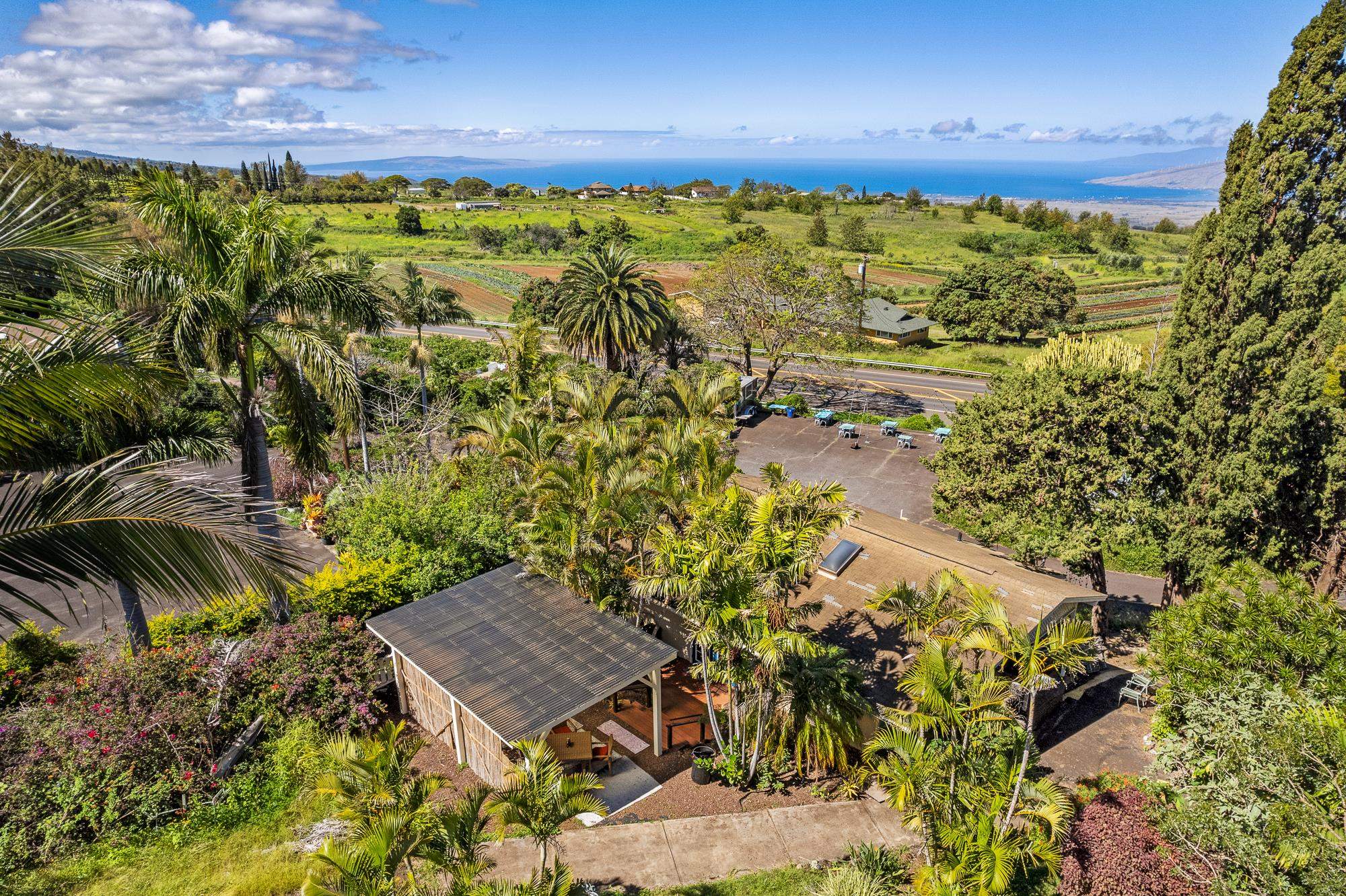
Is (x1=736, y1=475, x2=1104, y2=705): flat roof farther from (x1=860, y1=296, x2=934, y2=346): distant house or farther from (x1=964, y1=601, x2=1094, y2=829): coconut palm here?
(x1=860, y1=296, x2=934, y2=346): distant house

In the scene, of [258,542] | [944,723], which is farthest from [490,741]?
[258,542]

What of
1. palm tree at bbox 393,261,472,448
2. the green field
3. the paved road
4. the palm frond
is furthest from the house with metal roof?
the green field

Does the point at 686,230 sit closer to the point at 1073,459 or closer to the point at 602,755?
the point at 1073,459

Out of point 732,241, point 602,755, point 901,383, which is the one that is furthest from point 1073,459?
point 732,241

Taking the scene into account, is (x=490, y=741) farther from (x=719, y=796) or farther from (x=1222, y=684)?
(x=1222, y=684)

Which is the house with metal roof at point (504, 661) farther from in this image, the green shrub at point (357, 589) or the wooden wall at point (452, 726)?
the green shrub at point (357, 589)

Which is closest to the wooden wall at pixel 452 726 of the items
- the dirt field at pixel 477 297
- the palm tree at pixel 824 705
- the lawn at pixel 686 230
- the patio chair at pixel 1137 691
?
the palm tree at pixel 824 705
